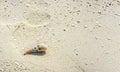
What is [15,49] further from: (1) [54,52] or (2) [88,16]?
(2) [88,16]

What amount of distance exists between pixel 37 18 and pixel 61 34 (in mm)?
386

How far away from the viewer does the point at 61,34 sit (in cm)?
304

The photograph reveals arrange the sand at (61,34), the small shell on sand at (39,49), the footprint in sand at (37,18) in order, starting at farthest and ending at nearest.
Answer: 1. the footprint in sand at (37,18)
2. the small shell on sand at (39,49)
3. the sand at (61,34)

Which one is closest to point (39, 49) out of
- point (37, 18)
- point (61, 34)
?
point (61, 34)

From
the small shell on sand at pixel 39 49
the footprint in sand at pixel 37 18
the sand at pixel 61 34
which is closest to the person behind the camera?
the sand at pixel 61 34

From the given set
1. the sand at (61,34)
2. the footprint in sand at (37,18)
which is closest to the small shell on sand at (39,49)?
the sand at (61,34)

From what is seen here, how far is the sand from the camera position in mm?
2688

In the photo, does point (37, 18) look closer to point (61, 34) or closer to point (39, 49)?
point (61, 34)

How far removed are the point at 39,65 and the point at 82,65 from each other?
1.34ft

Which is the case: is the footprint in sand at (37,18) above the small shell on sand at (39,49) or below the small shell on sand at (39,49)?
above

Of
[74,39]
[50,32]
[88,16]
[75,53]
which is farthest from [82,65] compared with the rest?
[88,16]

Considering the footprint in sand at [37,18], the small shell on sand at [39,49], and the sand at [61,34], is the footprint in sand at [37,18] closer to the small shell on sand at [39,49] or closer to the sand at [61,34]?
the sand at [61,34]

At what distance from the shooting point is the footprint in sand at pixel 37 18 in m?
3.18

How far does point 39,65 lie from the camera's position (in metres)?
2.66
